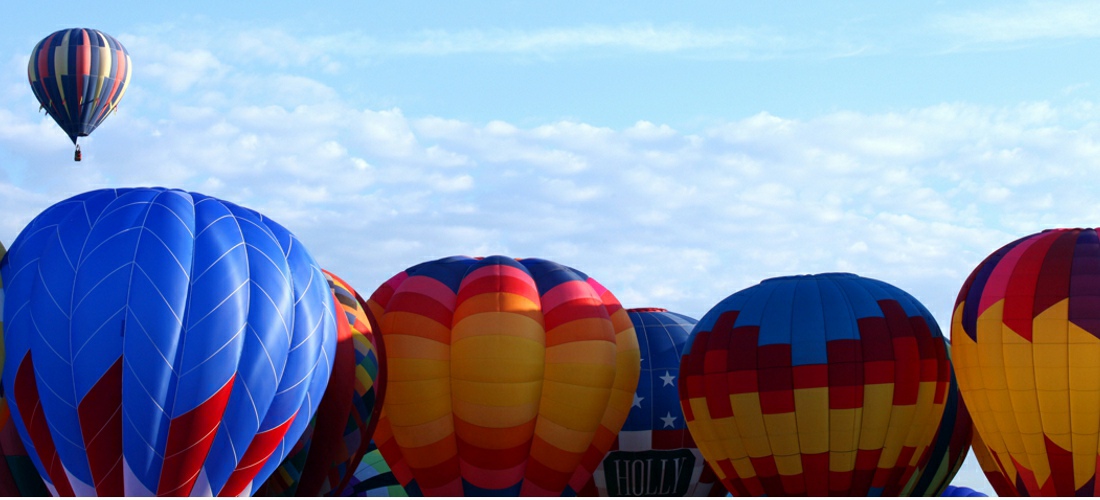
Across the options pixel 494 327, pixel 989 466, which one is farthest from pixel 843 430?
pixel 494 327

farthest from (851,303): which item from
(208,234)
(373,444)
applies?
(208,234)

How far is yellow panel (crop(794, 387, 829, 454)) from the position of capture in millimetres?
19875

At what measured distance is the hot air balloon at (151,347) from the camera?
15.9 metres

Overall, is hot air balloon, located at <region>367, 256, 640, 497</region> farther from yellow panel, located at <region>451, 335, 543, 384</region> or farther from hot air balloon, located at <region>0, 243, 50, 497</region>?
hot air balloon, located at <region>0, 243, 50, 497</region>

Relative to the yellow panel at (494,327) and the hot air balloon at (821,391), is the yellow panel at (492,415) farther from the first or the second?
the hot air balloon at (821,391)

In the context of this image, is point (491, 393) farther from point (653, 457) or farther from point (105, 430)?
point (105, 430)

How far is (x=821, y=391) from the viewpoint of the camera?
65.3 ft

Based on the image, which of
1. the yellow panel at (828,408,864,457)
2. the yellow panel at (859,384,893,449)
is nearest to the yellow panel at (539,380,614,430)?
the yellow panel at (828,408,864,457)

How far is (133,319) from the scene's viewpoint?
52.0 feet

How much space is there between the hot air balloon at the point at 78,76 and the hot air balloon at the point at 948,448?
1380cm

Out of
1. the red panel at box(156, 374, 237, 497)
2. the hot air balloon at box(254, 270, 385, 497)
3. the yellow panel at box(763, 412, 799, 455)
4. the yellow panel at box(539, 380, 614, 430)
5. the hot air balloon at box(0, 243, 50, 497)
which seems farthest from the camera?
the yellow panel at box(539, 380, 614, 430)

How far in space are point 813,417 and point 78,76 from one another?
13292mm

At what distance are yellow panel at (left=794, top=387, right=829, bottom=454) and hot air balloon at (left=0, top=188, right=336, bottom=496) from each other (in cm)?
607

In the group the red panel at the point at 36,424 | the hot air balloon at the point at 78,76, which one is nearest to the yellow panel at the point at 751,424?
the red panel at the point at 36,424
